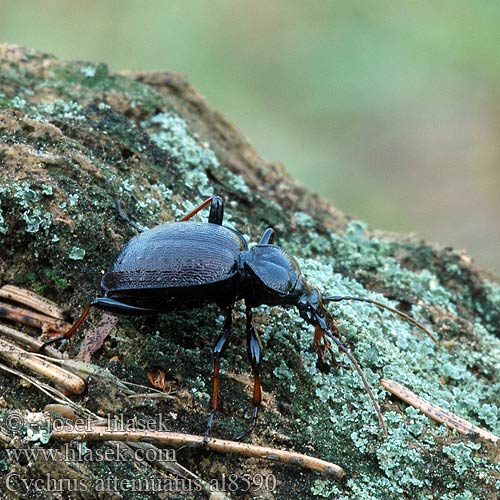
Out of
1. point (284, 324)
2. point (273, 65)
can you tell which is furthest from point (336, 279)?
point (273, 65)

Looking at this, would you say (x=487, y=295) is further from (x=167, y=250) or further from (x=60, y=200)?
(x=60, y=200)

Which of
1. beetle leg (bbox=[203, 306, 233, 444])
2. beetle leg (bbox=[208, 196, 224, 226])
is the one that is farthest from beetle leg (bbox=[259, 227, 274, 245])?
beetle leg (bbox=[203, 306, 233, 444])

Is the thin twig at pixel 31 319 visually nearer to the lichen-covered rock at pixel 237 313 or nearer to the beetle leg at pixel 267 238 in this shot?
the lichen-covered rock at pixel 237 313

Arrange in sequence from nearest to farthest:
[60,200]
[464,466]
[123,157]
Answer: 1. [464,466]
2. [60,200]
3. [123,157]

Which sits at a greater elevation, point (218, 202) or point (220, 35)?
point (220, 35)

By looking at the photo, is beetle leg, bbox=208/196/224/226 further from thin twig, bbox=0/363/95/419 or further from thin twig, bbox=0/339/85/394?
thin twig, bbox=0/363/95/419

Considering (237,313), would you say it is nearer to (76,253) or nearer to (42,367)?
(76,253)

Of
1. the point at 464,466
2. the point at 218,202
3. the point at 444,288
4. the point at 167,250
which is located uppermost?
the point at 444,288
